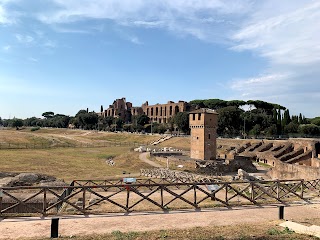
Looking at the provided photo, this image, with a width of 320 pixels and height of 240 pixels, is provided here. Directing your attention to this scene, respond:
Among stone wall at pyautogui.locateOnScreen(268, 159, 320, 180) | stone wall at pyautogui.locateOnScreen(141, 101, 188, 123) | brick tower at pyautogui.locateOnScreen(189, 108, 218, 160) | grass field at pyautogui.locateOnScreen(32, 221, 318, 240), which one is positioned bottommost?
stone wall at pyautogui.locateOnScreen(268, 159, 320, 180)

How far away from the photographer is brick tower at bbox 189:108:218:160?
1708 inches

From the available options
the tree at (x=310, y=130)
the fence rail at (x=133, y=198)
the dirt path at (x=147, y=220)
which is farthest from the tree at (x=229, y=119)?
the dirt path at (x=147, y=220)

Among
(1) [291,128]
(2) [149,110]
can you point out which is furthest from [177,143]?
(2) [149,110]

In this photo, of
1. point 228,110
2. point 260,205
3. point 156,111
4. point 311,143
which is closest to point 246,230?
point 260,205

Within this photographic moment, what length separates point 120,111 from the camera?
15888 centimetres

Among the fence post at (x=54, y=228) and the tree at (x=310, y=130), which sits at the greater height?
the tree at (x=310, y=130)

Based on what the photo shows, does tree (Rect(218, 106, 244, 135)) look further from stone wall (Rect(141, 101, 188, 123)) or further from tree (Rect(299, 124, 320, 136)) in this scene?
stone wall (Rect(141, 101, 188, 123))

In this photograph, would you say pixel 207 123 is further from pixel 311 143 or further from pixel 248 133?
pixel 248 133

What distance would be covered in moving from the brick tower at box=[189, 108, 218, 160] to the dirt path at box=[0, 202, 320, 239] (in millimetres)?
30045

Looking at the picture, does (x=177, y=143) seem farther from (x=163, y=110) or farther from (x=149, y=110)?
(x=149, y=110)

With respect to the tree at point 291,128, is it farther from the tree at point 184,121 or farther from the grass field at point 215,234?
Answer: the grass field at point 215,234

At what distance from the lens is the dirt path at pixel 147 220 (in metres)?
9.84

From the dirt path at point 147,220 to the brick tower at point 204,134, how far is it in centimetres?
3005

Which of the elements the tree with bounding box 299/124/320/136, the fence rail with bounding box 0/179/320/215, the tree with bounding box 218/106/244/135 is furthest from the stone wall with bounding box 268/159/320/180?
the tree with bounding box 218/106/244/135
